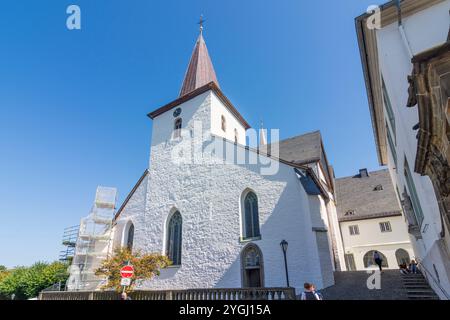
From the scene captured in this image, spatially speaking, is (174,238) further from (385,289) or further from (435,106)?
(435,106)

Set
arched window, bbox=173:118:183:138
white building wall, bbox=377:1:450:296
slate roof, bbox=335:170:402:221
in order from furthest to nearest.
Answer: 1. slate roof, bbox=335:170:402:221
2. arched window, bbox=173:118:183:138
3. white building wall, bbox=377:1:450:296

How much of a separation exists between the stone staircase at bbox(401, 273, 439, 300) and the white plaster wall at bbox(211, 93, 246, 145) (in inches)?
542

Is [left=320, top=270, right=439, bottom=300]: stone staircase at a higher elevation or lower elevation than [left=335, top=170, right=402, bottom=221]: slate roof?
lower

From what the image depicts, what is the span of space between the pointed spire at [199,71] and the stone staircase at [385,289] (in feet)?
56.8

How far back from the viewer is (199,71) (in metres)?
24.1

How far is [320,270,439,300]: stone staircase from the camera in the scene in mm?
10273

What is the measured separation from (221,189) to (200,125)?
5.71m

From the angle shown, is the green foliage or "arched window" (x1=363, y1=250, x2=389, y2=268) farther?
the green foliage

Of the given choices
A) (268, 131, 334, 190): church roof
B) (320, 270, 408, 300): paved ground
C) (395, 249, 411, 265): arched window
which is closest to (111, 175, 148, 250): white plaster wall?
(268, 131, 334, 190): church roof

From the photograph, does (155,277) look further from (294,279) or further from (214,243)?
(294,279)

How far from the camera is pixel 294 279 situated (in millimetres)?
12242

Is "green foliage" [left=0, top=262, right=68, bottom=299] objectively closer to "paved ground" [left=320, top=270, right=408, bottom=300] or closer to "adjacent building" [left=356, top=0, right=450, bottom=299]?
"paved ground" [left=320, top=270, right=408, bottom=300]

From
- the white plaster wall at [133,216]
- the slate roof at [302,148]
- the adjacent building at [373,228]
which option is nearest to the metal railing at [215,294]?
the white plaster wall at [133,216]
